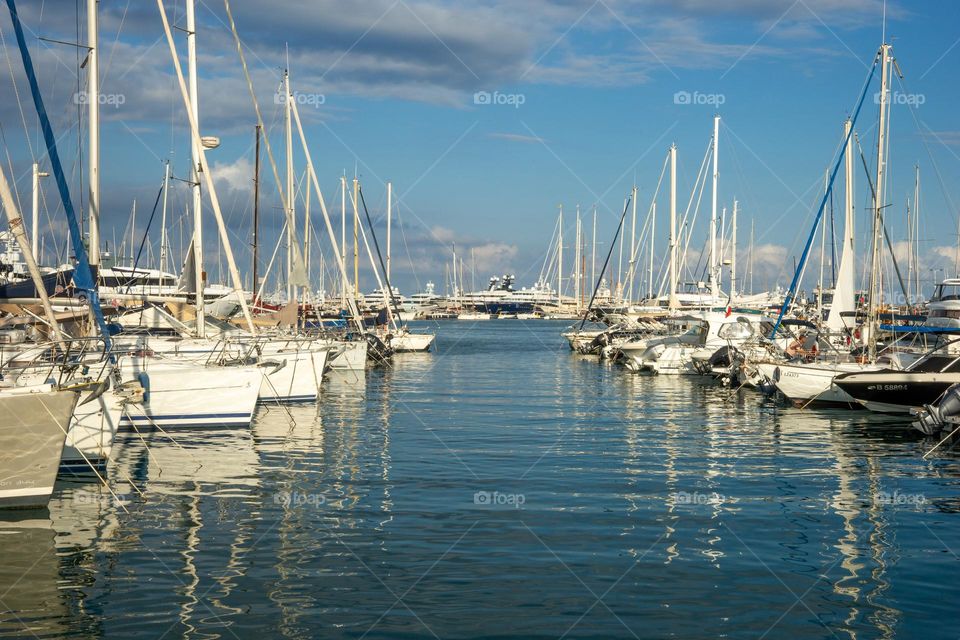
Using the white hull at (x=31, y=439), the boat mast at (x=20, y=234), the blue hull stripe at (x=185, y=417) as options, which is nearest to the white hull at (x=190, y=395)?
the blue hull stripe at (x=185, y=417)

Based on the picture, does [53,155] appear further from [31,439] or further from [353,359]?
[353,359]

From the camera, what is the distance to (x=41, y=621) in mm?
10281

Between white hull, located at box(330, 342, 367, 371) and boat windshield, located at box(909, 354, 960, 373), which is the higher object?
boat windshield, located at box(909, 354, 960, 373)

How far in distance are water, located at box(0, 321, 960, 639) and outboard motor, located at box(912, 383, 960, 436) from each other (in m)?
0.51

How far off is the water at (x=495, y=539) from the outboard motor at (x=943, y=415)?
51cm

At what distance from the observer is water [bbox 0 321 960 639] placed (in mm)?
10609

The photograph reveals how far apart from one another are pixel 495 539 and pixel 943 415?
49.7 ft

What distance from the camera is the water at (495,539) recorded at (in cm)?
1061

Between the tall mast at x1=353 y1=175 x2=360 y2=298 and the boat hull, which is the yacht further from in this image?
the tall mast at x1=353 y1=175 x2=360 y2=298

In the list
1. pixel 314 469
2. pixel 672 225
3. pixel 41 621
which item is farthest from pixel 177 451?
pixel 672 225

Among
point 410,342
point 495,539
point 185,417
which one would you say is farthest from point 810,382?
point 410,342

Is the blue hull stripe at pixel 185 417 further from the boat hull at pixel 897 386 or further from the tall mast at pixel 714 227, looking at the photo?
the tall mast at pixel 714 227

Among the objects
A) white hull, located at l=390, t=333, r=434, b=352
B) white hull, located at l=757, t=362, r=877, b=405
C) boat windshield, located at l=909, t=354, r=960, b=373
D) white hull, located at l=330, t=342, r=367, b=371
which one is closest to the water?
boat windshield, located at l=909, t=354, r=960, b=373

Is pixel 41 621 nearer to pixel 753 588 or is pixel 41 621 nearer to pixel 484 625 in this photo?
pixel 484 625
